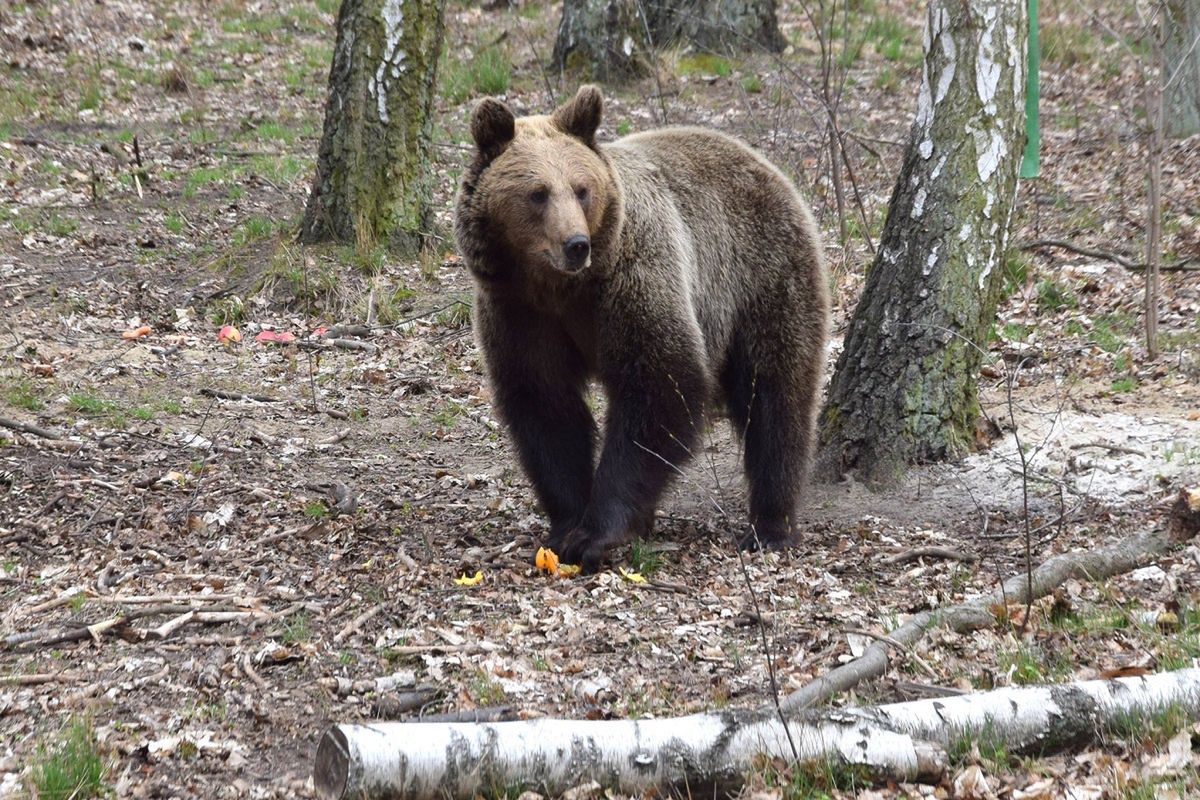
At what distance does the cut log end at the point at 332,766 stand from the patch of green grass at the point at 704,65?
13.7 m

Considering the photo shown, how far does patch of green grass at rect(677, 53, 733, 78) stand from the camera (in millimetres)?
16328

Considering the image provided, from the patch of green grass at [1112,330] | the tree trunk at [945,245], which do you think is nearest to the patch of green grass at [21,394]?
the tree trunk at [945,245]

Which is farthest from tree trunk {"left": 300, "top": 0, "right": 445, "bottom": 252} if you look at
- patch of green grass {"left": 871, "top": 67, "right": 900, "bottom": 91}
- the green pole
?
patch of green grass {"left": 871, "top": 67, "right": 900, "bottom": 91}

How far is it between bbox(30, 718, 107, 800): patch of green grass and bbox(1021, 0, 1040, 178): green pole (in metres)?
5.87

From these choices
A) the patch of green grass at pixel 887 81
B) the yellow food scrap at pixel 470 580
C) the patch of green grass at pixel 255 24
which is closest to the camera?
the yellow food scrap at pixel 470 580

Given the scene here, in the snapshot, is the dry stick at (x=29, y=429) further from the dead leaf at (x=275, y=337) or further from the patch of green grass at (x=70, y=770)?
the patch of green grass at (x=70, y=770)

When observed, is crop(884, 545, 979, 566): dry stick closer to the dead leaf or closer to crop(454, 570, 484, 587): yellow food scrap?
crop(454, 570, 484, 587): yellow food scrap

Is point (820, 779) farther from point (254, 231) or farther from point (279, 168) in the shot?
point (279, 168)

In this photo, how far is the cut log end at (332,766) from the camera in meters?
3.65

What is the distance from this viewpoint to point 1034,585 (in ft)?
17.2

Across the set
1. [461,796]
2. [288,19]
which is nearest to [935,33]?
[461,796]

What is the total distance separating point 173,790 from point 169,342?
6377 mm

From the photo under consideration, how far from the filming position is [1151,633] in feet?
15.8

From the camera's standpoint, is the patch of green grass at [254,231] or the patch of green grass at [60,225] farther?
the patch of green grass at [60,225]
